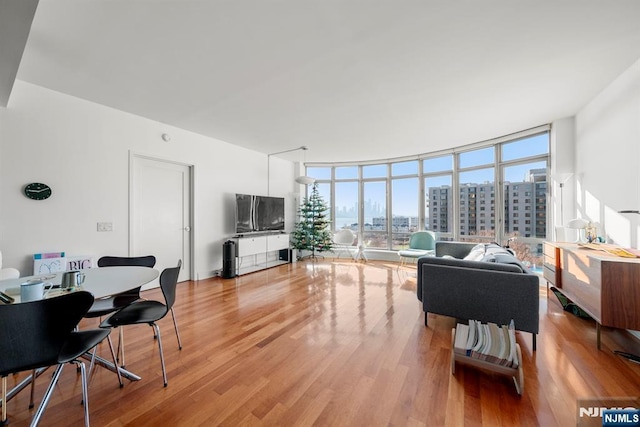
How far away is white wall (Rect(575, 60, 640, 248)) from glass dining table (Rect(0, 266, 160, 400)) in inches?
188

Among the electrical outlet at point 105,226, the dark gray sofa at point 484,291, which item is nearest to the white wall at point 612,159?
the dark gray sofa at point 484,291

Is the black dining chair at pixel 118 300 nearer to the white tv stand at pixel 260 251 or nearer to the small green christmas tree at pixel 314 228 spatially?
the white tv stand at pixel 260 251

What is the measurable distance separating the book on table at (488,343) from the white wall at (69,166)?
14.5 ft

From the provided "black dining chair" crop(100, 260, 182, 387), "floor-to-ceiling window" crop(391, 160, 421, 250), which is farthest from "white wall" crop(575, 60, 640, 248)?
"black dining chair" crop(100, 260, 182, 387)

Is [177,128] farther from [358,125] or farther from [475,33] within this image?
[475,33]

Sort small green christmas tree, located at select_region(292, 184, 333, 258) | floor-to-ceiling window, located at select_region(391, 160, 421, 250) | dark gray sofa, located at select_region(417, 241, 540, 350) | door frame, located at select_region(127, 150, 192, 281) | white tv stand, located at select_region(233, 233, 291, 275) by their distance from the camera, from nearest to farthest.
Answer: dark gray sofa, located at select_region(417, 241, 540, 350)
door frame, located at select_region(127, 150, 192, 281)
white tv stand, located at select_region(233, 233, 291, 275)
floor-to-ceiling window, located at select_region(391, 160, 421, 250)
small green christmas tree, located at select_region(292, 184, 333, 258)

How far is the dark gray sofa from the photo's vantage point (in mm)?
2346

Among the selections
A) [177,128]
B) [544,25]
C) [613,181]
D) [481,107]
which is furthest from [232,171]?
[613,181]

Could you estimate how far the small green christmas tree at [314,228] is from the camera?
6742 mm

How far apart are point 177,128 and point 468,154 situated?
19.8 feet

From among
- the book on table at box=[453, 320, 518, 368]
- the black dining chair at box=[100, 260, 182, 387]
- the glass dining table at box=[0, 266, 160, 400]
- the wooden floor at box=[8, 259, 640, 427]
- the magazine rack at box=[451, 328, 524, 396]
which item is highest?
the glass dining table at box=[0, 266, 160, 400]

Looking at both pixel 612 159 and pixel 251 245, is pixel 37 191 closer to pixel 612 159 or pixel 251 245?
pixel 251 245

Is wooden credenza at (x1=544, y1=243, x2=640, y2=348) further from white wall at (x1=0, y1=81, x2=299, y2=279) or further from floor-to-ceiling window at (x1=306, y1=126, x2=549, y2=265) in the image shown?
white wall at (x1=0, y1=81, x2=299, y2=279)

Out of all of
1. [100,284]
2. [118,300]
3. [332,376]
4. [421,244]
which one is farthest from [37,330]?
[421,244]
